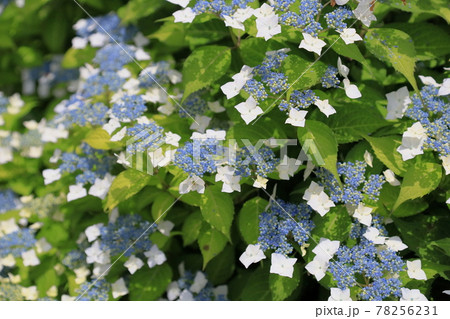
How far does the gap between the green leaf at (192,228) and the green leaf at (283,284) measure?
40 cm

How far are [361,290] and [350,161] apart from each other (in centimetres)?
47

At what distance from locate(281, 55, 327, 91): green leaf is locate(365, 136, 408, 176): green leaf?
0.29m

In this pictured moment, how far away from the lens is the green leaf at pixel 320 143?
1.71 meters

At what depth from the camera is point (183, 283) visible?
2.28 metres

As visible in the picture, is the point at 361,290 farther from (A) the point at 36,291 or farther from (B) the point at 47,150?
(B) the point at 47,150

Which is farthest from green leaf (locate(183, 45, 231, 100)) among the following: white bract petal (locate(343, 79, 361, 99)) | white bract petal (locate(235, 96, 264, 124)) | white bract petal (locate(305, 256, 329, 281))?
white bract petal (locate(305, 256, 329, 281))

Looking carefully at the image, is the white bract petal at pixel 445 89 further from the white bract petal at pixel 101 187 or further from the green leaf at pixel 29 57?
the green leaf at pixel 29 57

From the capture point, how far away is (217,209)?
1.96 m

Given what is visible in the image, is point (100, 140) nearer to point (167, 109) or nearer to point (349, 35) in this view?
point (167, 109)

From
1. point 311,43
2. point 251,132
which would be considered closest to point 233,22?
point 311,43

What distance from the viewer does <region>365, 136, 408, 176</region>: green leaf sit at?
1.84m

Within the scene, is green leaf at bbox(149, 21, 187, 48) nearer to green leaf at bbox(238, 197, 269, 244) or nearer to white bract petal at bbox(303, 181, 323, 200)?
green leaf at bbox(238, 197, 269, 244)

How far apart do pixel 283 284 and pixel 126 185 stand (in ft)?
2.37

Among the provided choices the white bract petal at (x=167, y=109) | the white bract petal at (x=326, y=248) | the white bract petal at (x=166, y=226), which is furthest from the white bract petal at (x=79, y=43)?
the white bract petal at (x=326, y=248)
